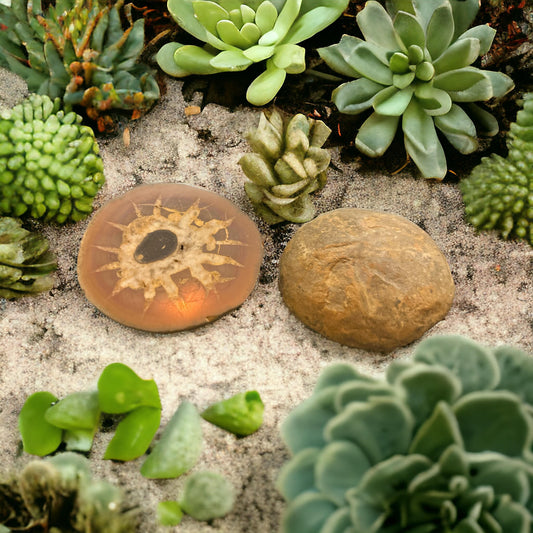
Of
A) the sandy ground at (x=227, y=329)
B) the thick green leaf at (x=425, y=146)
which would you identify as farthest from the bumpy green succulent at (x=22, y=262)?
the thick green leaf at (x=425, y=146)

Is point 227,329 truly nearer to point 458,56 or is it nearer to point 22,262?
point 22,262

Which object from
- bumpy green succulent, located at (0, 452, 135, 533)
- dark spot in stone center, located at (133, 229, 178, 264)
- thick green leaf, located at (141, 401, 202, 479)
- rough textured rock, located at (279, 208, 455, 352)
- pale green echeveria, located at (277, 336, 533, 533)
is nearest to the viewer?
pale green echeveria, located at (277, 336, 533, 533)

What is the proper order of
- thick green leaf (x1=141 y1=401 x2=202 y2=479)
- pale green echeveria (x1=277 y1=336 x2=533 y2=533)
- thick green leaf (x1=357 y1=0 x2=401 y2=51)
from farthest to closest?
thick green leaf (x1=357 y1=0 x2=401 y2=51) → thick green leaf (x1=141 y1=401 x2=202 y2=479) → pale green echeveria (x1=277 y1=336 x2=533 y2=533)

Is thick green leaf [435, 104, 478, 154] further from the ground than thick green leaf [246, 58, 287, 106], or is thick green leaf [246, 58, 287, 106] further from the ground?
thick green leaf [246, 58, 287, 106]

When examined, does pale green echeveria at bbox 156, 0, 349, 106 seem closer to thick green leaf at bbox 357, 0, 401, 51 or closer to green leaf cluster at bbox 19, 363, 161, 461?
thick green leaf at bbox 357, 0, 401, 51

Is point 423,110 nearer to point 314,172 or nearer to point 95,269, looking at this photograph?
point 314,172

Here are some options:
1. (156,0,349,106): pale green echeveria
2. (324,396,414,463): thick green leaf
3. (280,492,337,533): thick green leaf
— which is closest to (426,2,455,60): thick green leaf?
(156,0,349,106): pale green echeveria

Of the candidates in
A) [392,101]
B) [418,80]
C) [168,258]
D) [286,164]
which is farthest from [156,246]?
[418,80]
